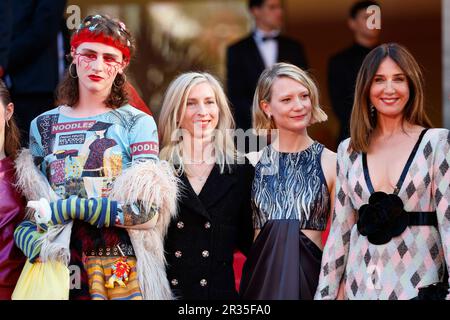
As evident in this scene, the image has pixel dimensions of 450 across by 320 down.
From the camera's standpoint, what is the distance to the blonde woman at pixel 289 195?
480cm

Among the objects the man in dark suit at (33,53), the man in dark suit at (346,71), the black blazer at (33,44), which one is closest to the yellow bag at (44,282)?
the man in dark suit at (33,53)

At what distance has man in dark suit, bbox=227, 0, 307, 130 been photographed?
7.81m

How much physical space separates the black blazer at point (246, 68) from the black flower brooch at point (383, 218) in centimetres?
291

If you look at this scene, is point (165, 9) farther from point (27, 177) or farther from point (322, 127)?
point (27, 177)

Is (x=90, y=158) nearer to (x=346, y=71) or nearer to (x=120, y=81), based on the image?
(x=120, y=81)

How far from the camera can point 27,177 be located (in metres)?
4.86

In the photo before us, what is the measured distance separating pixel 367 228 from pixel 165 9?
21.4 ft

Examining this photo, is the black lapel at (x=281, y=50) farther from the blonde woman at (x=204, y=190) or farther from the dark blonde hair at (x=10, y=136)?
the dark blonde hair at (x=10, y=136)

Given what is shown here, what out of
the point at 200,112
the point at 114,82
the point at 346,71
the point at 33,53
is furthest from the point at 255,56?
the point at 114,82

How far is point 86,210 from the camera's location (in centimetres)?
461

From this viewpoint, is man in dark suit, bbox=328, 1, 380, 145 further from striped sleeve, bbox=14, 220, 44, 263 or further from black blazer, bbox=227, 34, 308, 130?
striped sleeve, bbox=14, 220, 44, 263

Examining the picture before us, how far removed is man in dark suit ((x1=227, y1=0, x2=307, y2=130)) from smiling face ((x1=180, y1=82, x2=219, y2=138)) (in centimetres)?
226
